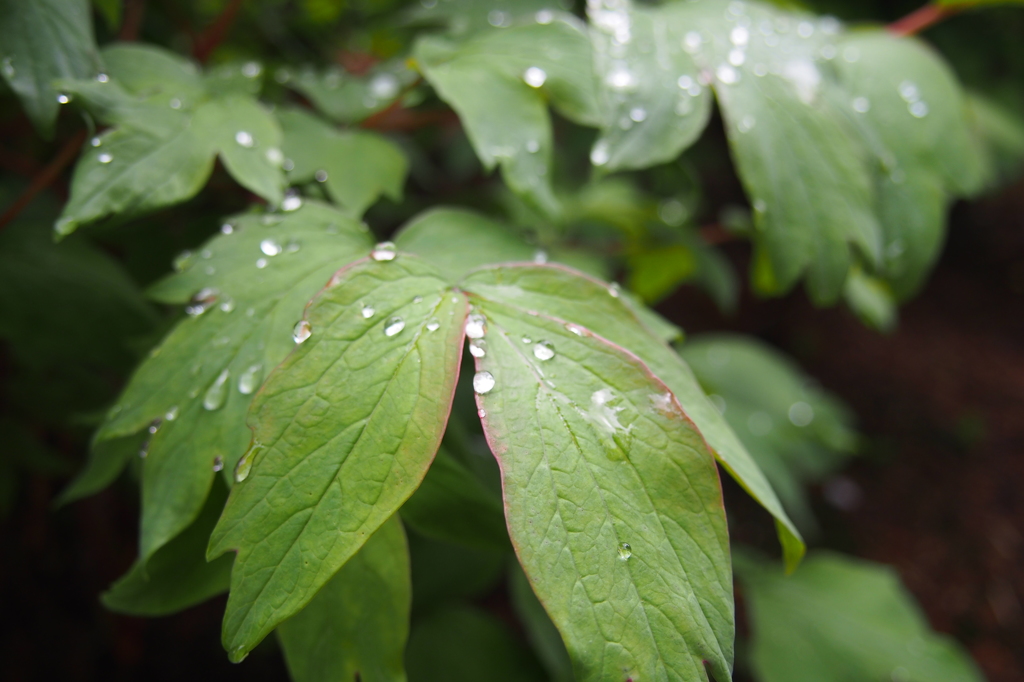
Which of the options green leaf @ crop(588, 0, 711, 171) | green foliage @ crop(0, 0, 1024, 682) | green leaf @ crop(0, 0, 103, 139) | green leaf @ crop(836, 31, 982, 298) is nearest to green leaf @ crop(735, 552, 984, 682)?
green foliage @ crop(0, 0, 1024, 682)

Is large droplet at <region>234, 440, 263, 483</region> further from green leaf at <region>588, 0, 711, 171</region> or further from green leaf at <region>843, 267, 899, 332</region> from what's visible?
green leaf at <region>843, 267, 899, 332</region>

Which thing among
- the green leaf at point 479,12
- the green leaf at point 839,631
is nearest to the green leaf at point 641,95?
the green leaf at point 479,12

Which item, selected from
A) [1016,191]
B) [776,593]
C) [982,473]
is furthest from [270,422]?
[1016,191]

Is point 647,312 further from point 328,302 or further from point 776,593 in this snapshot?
point 776,593

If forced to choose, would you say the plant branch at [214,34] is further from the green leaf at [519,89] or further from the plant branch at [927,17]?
the plant branch at [927,17]

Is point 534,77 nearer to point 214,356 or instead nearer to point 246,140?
point 246,140

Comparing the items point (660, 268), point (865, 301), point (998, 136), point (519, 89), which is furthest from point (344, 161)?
point (998, 136)
